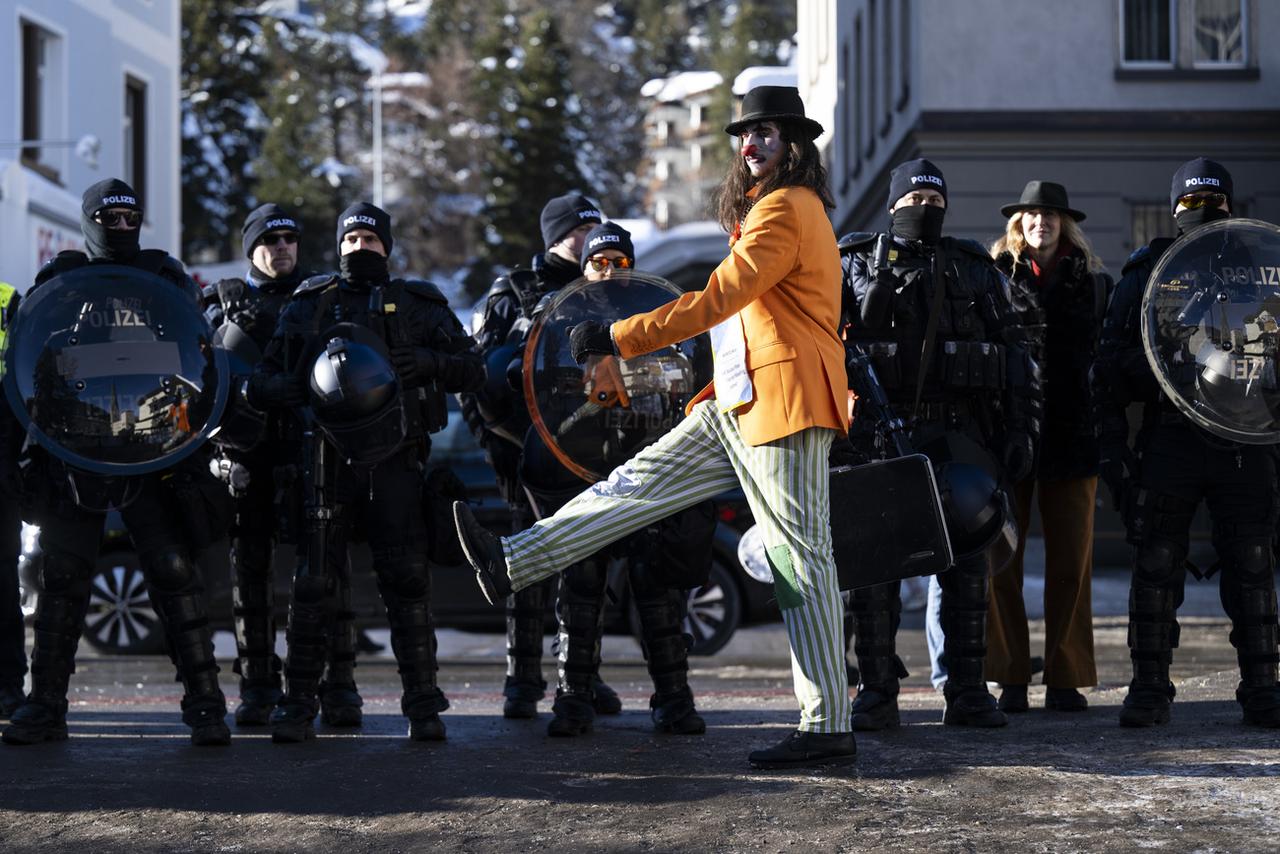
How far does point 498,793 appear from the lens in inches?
226

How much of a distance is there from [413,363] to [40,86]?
67.7 feet

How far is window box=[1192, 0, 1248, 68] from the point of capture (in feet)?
72.6

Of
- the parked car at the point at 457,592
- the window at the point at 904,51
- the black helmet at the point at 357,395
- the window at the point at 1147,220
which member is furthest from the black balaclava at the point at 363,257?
the window at the point at 904,51

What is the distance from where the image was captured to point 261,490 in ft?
→ 25.6

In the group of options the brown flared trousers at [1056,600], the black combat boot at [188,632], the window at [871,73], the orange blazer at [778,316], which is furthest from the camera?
the window at [871,73]

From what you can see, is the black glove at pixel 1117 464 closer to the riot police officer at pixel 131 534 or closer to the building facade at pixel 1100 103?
the riot police officer at pixel 131 534

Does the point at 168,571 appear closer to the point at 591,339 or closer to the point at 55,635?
the point at 55,635

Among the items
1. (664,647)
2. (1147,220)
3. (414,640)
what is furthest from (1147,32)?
(414,640)

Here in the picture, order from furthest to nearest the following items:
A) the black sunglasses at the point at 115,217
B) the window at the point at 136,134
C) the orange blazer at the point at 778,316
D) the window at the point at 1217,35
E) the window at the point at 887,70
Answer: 1. the window at the point at 136,134
2. the window at the point at 887,70
3. the window at the point at 1217,35
4. the black sunglasses at the point at 115,217
5. the orange blazer at the point at 778,316

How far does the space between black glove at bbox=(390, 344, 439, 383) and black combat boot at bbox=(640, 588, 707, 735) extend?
43.8 inches

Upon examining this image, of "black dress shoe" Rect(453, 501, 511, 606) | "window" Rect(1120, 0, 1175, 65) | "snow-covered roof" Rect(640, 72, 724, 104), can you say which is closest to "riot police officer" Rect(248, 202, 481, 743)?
"black dress shoe" Rect(453, 501, 511, 606)

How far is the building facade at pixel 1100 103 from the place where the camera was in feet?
70.5

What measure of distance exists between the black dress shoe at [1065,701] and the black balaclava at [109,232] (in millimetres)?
4001

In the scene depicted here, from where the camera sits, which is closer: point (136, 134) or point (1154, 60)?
point (1154, 60)
